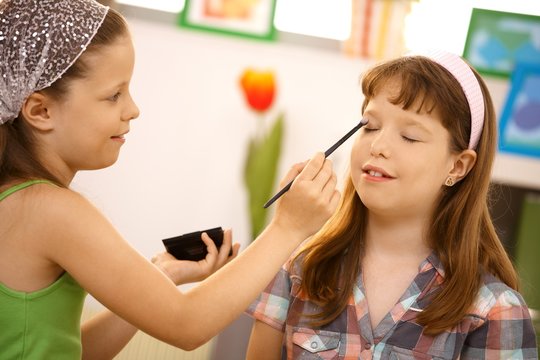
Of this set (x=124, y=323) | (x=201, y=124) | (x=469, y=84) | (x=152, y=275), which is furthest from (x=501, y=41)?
(x=152, y=275)

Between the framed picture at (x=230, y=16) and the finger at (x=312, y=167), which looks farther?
the framed picture at (x=230, y=16)

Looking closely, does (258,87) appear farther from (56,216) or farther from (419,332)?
(56,216)

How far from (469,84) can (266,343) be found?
0.61 meters

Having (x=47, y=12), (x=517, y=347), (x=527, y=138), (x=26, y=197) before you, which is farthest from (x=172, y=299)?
(x=527, y=138)

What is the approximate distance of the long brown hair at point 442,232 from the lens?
4.03ft

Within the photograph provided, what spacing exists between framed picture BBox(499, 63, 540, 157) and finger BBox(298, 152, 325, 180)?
179 cm

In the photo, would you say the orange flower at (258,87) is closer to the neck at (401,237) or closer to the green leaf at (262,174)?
the green leaf at (262,174)

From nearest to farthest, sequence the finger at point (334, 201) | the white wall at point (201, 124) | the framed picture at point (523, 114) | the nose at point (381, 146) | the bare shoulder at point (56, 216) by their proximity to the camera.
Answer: the bare shoulder at point (56, 216)
the finger at point (334, 201)
the nose at point (381, 146)
the framed picture at point (523, 114)
the white wall at point (201, 124)

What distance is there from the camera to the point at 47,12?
1.04 metres

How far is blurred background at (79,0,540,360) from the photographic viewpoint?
2846 millimetres

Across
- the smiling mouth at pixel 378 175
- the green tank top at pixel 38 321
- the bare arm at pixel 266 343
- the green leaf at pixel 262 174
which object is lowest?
the green leaf at pixel 262 174

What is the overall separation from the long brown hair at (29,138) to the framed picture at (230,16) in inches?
75.9

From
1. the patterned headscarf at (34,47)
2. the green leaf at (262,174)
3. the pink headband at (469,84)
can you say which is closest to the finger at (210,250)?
the patterned headscarf at (34,47)

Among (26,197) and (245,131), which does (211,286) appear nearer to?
(26,197)
